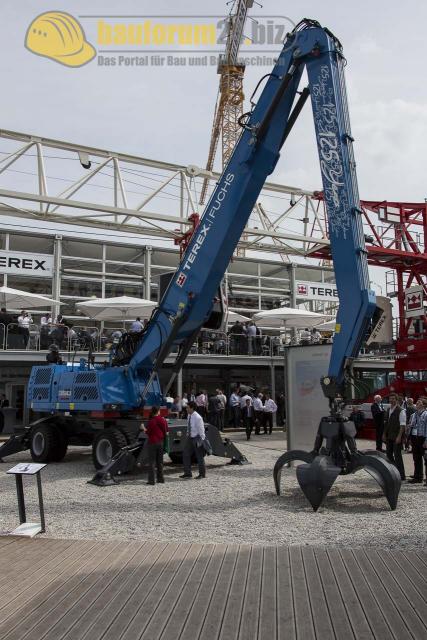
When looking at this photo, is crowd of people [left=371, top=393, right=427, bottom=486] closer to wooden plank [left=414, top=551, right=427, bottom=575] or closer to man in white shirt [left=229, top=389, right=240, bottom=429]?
wooden plank [left=414, top=551, right=427, bottom=575]

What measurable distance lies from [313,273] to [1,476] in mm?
25312

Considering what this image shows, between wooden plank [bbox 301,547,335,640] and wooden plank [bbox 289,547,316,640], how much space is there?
Answer: 33 millimetres

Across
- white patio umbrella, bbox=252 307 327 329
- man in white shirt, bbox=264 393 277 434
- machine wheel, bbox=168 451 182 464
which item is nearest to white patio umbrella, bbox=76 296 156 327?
white patio umbrella, bbox=252 307 327 329

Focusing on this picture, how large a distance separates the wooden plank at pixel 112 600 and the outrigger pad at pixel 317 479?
10.0ft

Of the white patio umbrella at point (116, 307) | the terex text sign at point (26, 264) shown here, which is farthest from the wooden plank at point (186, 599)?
the terex text sign at point (26, 264)

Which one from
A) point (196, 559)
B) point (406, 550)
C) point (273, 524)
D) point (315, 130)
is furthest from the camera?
point (315, 130)

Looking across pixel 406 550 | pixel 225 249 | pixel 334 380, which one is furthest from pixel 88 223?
pixel 406 550

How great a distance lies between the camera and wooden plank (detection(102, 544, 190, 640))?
4156 millimetres

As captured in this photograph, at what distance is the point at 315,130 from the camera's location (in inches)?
398

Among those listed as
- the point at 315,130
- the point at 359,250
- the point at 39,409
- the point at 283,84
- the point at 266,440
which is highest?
the point at 283,84

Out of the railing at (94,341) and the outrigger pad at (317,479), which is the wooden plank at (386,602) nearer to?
the outrigger pad at (317,479)

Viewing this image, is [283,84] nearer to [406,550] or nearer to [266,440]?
[406,550]

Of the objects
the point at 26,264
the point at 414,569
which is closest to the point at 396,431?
the point at 414,569

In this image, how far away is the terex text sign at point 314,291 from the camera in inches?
1305
